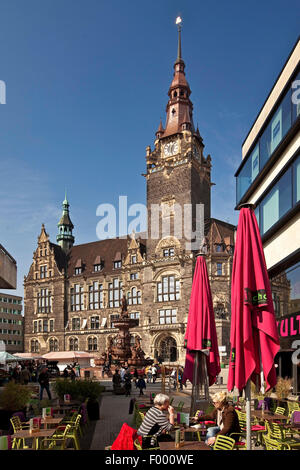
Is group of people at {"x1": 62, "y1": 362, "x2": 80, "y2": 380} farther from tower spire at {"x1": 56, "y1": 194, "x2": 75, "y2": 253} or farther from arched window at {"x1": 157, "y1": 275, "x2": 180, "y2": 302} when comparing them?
tower spire at {"x1": 56, "y1": 194, "x2": 75, "y2": 253}

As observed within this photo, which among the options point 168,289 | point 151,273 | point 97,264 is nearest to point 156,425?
point 168,289

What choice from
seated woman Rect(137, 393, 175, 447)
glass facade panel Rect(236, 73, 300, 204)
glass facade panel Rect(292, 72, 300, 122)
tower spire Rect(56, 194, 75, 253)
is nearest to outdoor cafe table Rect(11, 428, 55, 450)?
seated woman Rect(137, 393, 175, 447)

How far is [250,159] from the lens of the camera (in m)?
24.8

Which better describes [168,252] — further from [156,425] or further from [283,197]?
[156,425]

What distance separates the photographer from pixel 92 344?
5588 centimetres

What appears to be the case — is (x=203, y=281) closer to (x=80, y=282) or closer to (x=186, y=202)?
(x=186, y=202)

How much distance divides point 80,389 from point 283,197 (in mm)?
10680

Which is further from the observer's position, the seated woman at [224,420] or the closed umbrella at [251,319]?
the seated woman at [224,420]

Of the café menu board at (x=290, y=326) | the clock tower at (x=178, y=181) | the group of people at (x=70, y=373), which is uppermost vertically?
the clock tower at (x=178, y=181)

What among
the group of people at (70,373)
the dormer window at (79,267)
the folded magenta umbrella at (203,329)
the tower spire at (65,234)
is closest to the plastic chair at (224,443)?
the folded magenta umbrella at (203,329)

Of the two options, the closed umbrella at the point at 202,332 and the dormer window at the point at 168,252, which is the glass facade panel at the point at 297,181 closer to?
the closed umbrella at the point at 202,332

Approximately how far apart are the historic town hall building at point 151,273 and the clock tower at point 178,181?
12 centimetres

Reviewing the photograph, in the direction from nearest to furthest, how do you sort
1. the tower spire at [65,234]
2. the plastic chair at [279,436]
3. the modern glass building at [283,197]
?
the plastic chair at [279,436]
the modern glass building at [283,197]
the tower spire at [65,234]

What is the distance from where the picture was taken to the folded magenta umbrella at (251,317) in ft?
22.8
